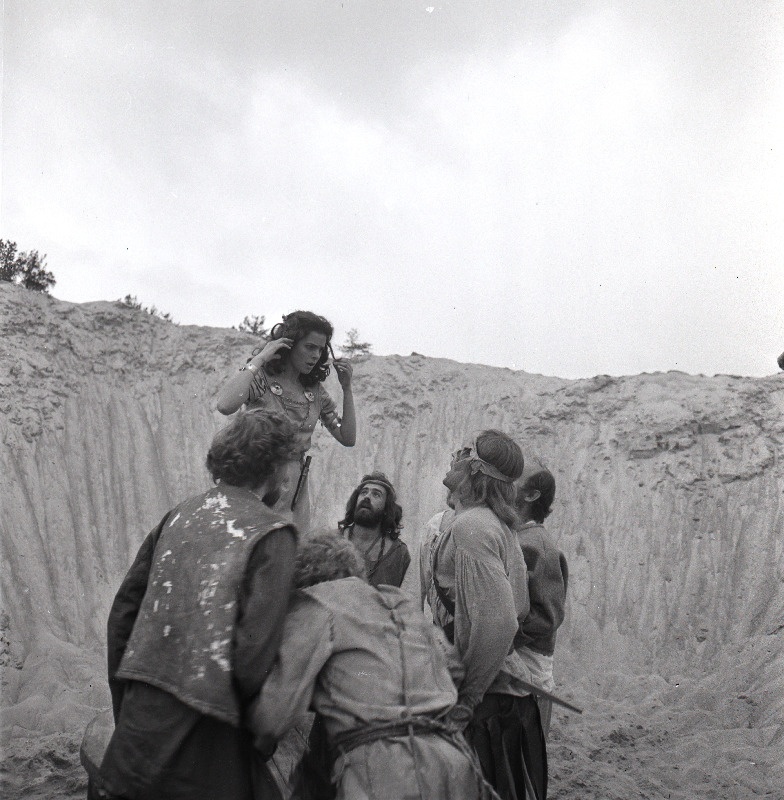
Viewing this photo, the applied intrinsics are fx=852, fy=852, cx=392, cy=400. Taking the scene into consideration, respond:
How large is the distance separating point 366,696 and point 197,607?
558 millimetres

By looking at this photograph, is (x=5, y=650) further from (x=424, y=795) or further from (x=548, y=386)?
A: (x=548, y=386)

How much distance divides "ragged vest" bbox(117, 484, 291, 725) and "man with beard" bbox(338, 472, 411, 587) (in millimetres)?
3771

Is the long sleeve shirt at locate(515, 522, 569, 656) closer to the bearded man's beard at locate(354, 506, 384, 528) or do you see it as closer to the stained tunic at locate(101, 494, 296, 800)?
the stained tunic at locate(101, 494, 296, 800)

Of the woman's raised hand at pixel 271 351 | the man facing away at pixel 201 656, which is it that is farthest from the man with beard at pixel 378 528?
the man facing away at pixel 201 656

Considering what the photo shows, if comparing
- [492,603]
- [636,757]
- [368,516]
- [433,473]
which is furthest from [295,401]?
[433,473]

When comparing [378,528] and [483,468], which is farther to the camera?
[378,528]

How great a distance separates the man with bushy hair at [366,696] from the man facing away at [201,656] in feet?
0.28

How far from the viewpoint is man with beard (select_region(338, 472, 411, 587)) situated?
246 inches

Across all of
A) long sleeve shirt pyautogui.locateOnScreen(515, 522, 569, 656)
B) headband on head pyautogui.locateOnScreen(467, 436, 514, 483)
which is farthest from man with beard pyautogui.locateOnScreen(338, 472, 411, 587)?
headband on head pyautogui.locateOnScreen(467, 436, 514, 483)

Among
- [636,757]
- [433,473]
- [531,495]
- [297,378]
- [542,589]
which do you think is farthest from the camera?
[433,473]

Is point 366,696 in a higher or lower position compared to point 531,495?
lower

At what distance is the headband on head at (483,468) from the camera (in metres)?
3.38

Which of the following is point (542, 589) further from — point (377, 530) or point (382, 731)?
point (377, 530)

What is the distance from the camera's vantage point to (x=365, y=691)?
A: 8.16ft
